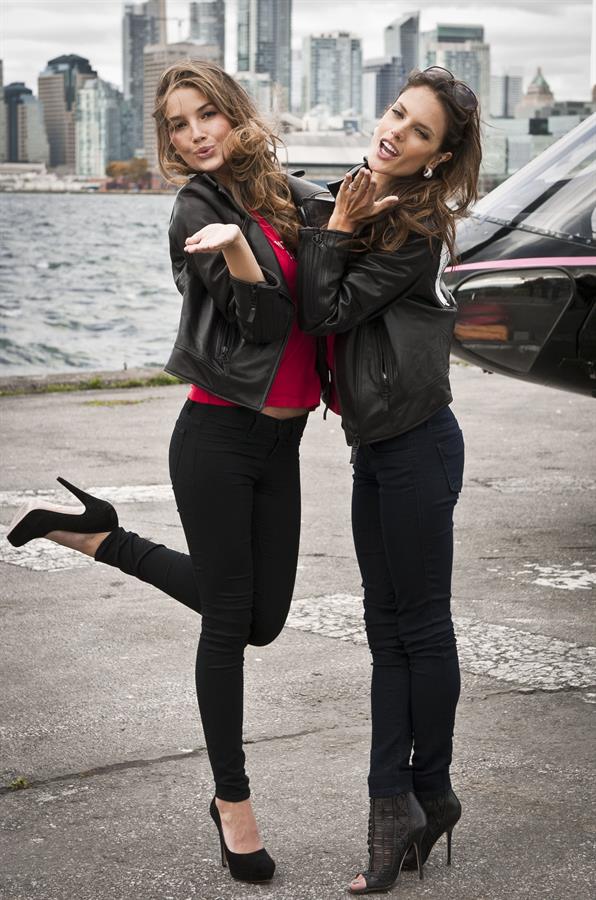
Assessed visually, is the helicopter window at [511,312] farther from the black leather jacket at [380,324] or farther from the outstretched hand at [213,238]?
the outstretched hand at [213,238]

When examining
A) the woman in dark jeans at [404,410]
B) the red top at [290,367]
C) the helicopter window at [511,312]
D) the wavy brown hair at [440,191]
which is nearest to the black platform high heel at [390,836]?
the woman in dark jeans at [404,410]

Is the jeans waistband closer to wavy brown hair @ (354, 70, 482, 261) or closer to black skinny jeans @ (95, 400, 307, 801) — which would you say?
black skinny jeans @ (95, 400, 307, 801)

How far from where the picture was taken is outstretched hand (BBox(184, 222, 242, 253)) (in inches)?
115

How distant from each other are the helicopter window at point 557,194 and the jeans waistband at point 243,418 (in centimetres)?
443

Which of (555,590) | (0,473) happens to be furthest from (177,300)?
(555,590)

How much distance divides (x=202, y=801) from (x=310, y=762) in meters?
0.42

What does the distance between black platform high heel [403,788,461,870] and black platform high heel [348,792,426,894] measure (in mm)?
31

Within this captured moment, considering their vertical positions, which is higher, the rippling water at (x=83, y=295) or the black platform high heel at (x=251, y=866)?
the black platform high heel at (x=251, y=866)

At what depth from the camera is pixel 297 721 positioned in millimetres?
4391

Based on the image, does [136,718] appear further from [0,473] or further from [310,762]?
[0,473]

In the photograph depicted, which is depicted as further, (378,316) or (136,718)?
(136,718)

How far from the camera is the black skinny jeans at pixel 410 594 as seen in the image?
3232 mm

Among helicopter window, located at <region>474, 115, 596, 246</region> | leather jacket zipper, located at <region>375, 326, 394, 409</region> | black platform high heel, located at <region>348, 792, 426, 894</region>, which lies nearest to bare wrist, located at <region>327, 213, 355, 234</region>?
leather jacket zipper, located at <region>375, 326, 394, 409</region>

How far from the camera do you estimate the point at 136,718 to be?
4430 millimetres
